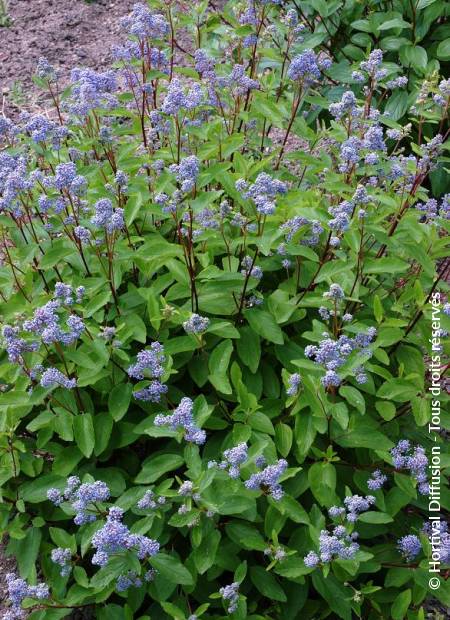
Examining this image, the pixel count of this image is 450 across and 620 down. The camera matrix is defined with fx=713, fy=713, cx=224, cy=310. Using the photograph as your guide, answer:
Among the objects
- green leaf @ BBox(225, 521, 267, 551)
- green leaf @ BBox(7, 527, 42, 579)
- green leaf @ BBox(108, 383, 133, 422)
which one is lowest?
green leaf @ BBox(7, 527, 42, 579)

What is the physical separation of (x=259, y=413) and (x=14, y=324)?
1.24m

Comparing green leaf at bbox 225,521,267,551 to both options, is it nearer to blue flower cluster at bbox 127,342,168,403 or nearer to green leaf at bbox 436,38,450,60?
blue flower cluster at bbox 127,342,168,403

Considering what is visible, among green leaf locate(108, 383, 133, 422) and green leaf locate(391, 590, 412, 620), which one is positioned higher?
green leaf locate(108, 383, 133, 422)

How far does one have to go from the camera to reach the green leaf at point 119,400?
314 cm

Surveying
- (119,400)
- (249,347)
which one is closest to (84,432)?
(119,400)

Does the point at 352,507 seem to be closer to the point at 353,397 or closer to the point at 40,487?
the point at 353,397

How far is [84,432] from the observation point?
3098 mm

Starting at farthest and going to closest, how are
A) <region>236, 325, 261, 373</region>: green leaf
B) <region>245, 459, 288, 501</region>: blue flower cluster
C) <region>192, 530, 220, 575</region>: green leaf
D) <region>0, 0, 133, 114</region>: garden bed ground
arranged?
<region>0, 0, 133, 114</region>: garden bed ground, <region>236, 325, 261, 373</region>: green leaf, <region>192, 530, 220, 575</region>: green leaf, <region>245, 459, 288, 501</region>: blue flower cluster

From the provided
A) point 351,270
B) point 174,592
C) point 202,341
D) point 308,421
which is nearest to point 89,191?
point 202,341

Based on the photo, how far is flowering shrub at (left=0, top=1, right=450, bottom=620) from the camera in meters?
2.87

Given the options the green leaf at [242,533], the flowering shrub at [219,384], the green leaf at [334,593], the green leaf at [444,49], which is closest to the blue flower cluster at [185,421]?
the flowering shrub at [219,384]

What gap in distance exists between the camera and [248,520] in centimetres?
303

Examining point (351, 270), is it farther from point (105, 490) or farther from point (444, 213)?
point (105, 490)

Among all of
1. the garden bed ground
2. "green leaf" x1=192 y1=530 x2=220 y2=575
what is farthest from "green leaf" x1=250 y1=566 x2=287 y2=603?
the garden bed ground
